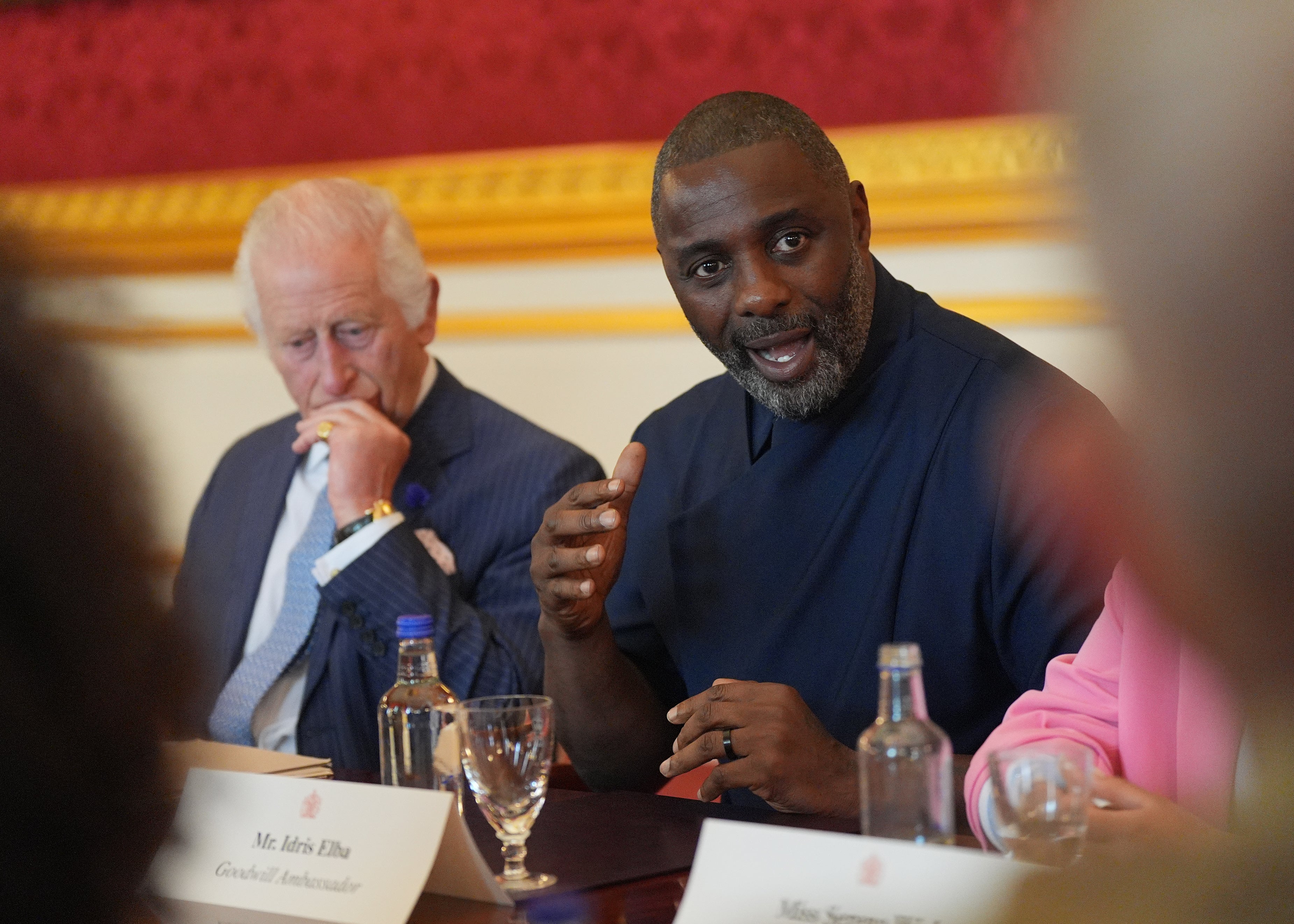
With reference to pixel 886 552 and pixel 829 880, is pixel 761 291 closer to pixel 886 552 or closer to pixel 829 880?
pixel 886 552

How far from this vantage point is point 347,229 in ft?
7.02

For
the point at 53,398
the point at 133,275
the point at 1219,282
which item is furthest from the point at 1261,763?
the point at 133,275

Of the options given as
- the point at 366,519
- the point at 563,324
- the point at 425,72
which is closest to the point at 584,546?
the point at 366,519

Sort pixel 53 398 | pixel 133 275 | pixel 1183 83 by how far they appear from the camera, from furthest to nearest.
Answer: pixel 133 275 < pixel 53 398 < pixel 1183 83

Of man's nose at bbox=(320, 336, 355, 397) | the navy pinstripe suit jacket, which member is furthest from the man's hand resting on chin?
man's nose at bbox=(320, 336, 355, 397)

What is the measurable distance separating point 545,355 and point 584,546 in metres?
1.42

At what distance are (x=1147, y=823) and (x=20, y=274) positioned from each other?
0.71m

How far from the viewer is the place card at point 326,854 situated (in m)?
0.94

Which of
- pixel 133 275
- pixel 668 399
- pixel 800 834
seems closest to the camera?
pixel 800 834

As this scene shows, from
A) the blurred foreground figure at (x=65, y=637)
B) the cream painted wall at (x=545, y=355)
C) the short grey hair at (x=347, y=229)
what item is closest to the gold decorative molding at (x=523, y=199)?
the cream painted wall at (x=545, y=355)

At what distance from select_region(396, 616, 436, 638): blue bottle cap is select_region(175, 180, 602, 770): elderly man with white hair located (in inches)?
21.5

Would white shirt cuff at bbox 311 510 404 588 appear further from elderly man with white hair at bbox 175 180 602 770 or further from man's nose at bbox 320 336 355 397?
man's nose at bbox 320 336 355 397

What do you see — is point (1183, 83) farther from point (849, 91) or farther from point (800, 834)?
point (849, 91)

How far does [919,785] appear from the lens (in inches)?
34.9
